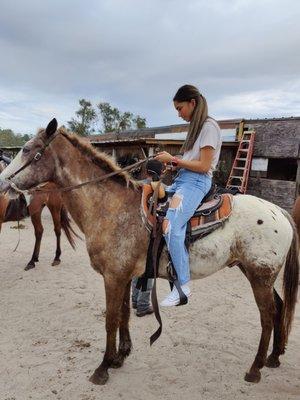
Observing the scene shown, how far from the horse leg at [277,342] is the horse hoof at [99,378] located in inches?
61.9

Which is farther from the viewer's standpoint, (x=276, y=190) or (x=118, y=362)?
(x=276, y=190)

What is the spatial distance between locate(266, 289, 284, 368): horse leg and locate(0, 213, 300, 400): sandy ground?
10 centimetres

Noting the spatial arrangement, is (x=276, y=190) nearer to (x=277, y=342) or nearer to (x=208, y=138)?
(x=277, y=342)

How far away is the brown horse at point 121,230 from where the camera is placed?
9.89 feet

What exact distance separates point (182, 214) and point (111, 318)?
113 cm

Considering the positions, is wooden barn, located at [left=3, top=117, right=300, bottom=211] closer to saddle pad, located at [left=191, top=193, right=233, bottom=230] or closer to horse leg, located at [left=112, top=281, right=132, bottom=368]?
horse leg, located at [left=112, top=281, right=132, bottom=368]

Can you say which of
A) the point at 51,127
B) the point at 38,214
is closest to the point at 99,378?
the point at 51,127

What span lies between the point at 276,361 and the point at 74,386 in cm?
193

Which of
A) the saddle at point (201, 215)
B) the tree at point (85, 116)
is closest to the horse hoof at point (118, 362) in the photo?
the saddle at point (201, 215)

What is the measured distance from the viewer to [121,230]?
304 cm

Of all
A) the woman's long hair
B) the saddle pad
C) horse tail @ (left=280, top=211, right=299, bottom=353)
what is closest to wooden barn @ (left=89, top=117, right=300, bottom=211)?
A: horse tail @ (left=280, top=211, right=299, bottom=353)

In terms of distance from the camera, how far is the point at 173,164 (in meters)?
2.95

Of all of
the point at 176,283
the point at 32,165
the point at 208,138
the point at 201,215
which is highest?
the point at 208,138

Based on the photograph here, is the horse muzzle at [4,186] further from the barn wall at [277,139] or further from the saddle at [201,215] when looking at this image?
the barn wall at [277,139]
